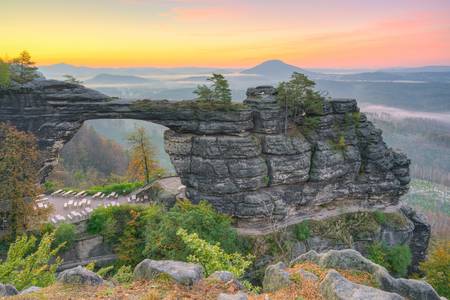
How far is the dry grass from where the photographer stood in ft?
23.0

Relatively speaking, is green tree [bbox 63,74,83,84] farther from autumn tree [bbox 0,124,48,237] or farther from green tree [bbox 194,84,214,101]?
green tree [bbox 194,84,214,101]

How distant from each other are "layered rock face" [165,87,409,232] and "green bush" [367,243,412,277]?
372cm

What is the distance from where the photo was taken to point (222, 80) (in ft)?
79.7

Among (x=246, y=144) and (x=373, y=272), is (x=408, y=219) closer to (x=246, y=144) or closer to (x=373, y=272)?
(x=246, y=144)

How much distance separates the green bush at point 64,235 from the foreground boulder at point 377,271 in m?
16.5

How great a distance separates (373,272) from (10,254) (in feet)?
36.8

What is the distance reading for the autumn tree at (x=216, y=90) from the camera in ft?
79.8

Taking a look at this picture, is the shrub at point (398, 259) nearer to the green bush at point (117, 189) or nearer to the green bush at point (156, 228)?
the green bush at point (156, 228)

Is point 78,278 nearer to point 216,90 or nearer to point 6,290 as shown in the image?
point 6,290

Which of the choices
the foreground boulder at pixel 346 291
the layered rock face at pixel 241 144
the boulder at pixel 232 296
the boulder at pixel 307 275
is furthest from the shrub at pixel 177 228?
the foreground boulder at pixel 346 291

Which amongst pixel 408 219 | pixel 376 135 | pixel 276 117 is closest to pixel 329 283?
pixel 276 117

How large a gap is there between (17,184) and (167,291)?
17238 mm

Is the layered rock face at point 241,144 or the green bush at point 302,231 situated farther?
the green bush at point 302,231

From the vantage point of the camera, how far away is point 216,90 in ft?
80.7
